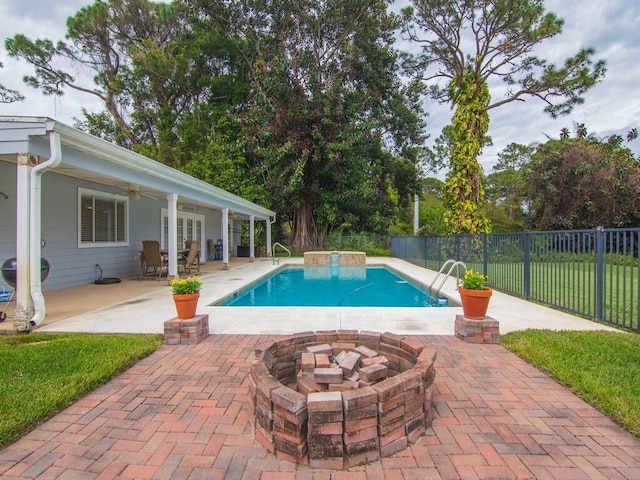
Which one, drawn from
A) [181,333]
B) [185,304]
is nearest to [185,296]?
[185,304]

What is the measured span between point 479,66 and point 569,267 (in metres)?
13.2

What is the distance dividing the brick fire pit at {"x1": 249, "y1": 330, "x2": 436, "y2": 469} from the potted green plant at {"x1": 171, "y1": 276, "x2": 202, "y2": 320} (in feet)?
5.67

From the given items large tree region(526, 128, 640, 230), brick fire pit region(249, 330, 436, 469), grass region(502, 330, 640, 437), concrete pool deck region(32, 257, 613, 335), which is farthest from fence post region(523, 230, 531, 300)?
large tree region(526, 128, 640, 230)

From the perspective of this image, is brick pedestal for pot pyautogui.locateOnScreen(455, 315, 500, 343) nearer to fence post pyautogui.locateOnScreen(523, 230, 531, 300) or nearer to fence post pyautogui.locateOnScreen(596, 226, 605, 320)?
fence post pyautogui.locateOnScreen(596, 226, 605, 320)

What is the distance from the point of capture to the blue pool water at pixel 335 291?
283 inches

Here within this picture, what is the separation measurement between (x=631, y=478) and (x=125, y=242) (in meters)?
10.3

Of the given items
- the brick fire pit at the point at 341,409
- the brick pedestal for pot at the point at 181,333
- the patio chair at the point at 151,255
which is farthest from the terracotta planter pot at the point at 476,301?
the patio chair at the point at 151,255

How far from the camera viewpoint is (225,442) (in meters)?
1.98

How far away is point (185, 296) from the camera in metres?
3.75

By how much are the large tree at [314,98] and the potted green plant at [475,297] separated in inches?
558

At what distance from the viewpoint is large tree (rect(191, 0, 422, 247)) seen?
17.7 meters

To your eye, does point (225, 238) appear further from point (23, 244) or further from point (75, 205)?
point (23, 244)

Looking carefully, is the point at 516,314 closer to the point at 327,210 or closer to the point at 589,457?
the point at 589,457

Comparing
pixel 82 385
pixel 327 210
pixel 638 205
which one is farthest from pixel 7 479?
pixel 638 205
